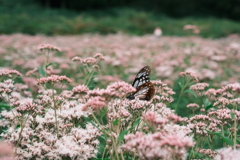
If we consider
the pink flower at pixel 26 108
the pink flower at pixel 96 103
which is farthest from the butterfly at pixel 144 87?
the pink flower at pixel 26 108

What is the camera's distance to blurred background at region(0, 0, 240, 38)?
2286 cm

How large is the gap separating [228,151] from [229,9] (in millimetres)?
48620

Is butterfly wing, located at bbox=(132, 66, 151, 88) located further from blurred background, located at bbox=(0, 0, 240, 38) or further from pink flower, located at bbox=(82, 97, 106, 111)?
blurred background, located at bbox=(0, 0, 240, 38)

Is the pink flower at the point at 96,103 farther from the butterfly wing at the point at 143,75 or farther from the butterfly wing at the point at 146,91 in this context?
the butterfly wing at the point at 143,75

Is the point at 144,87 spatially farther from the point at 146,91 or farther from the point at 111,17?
the point at 111,17

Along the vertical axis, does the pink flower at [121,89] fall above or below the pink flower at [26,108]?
above

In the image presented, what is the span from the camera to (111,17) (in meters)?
32.9

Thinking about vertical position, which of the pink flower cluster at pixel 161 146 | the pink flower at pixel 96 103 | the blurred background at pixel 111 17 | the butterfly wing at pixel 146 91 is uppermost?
the pink flower at pixel 96 103

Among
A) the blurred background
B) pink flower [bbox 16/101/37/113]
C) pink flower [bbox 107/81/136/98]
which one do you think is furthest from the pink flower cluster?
the blurred background

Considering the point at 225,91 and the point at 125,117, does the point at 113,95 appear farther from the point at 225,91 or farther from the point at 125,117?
the point at 225,91

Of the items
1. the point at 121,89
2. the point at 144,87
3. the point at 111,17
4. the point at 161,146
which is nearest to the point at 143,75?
the point at 144,87

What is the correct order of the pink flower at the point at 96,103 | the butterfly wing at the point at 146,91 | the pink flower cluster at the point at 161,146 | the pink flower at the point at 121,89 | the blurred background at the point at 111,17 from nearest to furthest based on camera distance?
the pink flower cluster at the point at 161,146
the pink flower at the point at 96,103
the pink flower at the point at 121,89
the butterfly wing at the point at 146,91
the blurred background at the point at 111,17

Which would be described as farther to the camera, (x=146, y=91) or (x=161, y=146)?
(x=146, y=91)

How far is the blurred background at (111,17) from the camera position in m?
22.9
